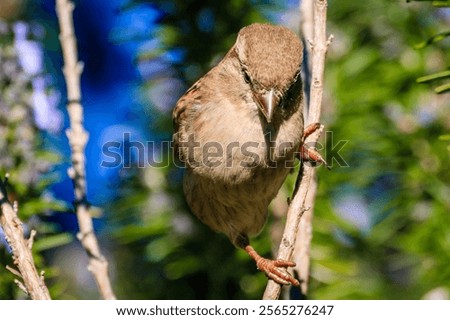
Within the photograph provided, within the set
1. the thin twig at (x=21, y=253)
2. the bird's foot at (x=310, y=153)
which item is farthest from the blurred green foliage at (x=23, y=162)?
the bird's foot at (x=310, y=153)

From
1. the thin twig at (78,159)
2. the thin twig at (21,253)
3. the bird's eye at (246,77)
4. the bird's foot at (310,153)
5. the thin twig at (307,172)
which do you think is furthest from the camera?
the bird's eye at (246,77)

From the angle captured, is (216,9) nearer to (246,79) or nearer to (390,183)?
(246,79)

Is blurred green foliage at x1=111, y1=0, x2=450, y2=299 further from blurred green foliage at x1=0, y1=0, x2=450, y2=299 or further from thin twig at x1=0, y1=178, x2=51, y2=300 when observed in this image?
thin twig at x1=0, y1=178, x2=51, y2=300

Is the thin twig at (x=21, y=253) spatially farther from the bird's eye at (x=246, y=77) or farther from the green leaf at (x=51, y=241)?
the bird's eye at (x=246, y=77)

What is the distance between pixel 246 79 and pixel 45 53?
0.90 metres

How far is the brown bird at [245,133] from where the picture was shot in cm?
247

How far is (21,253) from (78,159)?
1.27 ft

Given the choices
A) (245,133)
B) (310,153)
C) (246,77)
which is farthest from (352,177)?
(246,77)

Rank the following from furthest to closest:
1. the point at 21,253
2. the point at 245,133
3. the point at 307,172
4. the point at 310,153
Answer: the point at 245,133 → the point at 310,153 → the point at 307,172 → the point at 21,253

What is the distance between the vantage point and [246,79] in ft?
8.64

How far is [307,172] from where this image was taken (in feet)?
7.35

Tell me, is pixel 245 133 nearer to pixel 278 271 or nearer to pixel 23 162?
pixel 278 271

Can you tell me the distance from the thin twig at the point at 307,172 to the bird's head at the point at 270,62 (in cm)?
23

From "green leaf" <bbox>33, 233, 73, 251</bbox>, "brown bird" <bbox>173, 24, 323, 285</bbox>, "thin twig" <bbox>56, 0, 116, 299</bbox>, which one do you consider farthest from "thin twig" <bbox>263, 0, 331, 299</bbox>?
"green leaf" <bbox>33, 233, 73, 251</bbox>
